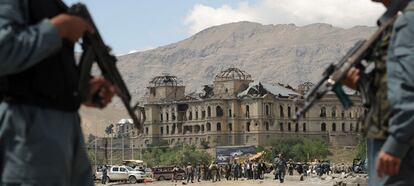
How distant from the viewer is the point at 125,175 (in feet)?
180

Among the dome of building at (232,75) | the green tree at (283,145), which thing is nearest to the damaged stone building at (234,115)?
the dome of building at (232,75)

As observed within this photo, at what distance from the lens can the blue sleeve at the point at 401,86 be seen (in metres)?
3.48

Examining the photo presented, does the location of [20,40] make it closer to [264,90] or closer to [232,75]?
[264,90]

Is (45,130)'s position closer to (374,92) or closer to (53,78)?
(53,78)

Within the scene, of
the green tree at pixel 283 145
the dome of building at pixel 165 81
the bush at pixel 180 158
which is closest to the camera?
the bush at pixel 180 158

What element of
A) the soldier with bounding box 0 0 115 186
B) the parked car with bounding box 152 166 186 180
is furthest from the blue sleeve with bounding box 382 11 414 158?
the parked car with bounding box 152 166 186 180

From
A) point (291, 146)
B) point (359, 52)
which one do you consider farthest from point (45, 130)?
point (291, 146)

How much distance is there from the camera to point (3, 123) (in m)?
3.17

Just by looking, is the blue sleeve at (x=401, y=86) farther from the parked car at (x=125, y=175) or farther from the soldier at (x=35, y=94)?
the parked car at (x=125, y=175)

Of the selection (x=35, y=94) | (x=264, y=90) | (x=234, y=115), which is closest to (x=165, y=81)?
(x=234, y=115)

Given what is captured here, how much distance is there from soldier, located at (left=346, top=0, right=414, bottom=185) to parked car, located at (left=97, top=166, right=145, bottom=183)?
50.2m

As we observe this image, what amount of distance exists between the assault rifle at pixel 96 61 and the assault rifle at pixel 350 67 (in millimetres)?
761

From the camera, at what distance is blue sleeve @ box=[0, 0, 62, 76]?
9.98 ft

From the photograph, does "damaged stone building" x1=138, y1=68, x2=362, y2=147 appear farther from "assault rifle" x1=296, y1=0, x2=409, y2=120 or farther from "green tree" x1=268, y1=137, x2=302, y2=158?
"assault rifle" x1=296, y1=0, x2=409, y2=120
